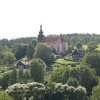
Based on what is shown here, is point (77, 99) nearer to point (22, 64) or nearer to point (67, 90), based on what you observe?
point (67, 90)

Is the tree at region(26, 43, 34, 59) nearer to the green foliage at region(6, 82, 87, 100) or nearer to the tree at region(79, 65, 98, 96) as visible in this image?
the tree at region(79, 65, 98, 96)

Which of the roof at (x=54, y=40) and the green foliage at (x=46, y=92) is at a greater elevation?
the roof at (x=54, y=40)

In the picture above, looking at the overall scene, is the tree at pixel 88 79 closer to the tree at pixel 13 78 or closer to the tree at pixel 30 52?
the tree at pixel 13 78

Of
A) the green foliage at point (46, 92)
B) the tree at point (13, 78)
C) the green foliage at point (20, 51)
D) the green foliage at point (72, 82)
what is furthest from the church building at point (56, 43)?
the green foliage at point (46, 92)

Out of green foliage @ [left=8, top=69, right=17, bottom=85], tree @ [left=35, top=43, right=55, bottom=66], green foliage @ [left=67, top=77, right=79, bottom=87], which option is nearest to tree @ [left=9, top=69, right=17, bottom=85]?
green foliage @ [left=8, top=69, right=17, bottom=85]

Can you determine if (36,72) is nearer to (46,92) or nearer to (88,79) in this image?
(88,79)

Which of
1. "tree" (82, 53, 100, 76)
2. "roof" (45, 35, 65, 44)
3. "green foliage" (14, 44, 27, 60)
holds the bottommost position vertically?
"green foliage" (14, 44, 27, 60)

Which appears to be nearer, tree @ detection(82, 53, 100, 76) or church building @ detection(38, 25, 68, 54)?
tree @ detection(82, 53, 100, 76)

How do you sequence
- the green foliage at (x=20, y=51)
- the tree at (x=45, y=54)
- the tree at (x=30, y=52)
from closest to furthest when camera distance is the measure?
1. the tree at (x=45, y=54)
2. the tree at (x=30, y=52)
3. the green foliage at (x=20, y=51)

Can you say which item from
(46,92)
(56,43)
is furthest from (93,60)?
(56,43)

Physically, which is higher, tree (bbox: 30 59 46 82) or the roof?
the roof

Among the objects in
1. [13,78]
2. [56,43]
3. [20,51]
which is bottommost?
[20,51]
